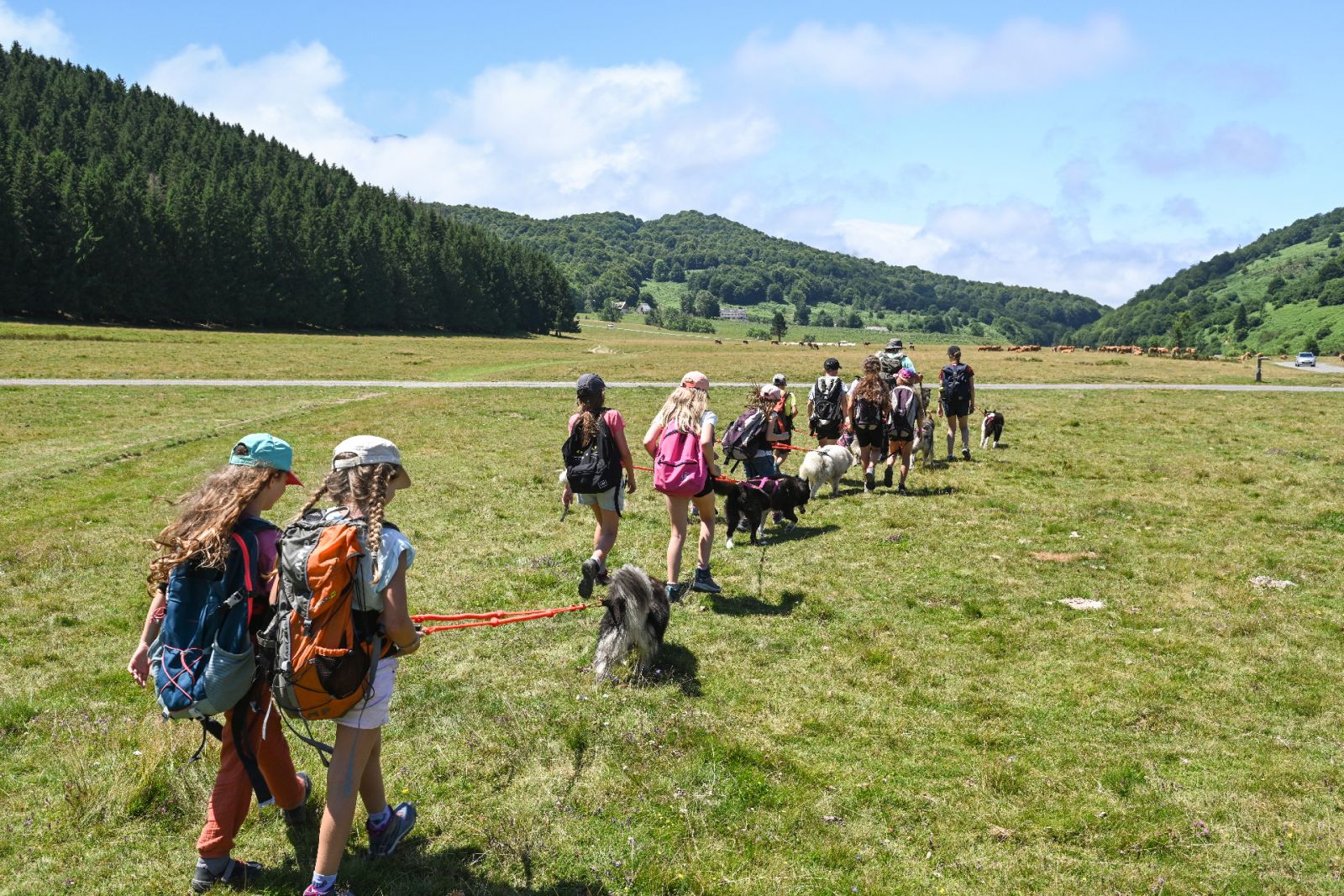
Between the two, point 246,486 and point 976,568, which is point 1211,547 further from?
point 246,486

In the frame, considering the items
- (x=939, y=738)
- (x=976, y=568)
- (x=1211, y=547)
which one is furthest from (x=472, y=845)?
(x=1211, y=547)

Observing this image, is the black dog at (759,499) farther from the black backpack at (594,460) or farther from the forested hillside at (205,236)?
the forested hillside at (205,236)

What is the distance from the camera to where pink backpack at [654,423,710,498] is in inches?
322

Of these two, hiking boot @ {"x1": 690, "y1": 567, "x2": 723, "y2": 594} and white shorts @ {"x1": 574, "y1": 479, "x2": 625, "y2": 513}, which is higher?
white shorts @ {"x1": 574, "y1": 479, "x2": 625, "y2": 513}

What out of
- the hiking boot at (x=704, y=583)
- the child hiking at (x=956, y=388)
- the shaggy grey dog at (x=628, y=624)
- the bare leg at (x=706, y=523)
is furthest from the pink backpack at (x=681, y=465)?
the child hiking at (x=956, y=388)

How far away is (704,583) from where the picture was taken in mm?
8953

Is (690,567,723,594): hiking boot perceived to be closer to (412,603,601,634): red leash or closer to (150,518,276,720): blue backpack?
(412,603,601,634): red leash

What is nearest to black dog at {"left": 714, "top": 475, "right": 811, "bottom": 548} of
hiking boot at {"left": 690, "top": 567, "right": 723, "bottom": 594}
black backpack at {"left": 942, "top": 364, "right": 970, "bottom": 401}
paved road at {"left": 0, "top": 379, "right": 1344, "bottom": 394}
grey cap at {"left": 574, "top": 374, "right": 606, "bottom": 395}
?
hiking boot at {"left": 690, "top": 567, "right": 723, "bottom": 594}

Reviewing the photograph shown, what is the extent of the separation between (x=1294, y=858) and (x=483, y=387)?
102ft

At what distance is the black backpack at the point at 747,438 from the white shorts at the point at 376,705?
8.34m

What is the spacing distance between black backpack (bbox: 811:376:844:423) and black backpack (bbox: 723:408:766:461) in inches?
117

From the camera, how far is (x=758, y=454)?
1221 centimetres

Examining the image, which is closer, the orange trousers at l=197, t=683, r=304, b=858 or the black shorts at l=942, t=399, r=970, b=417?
the orange trousers at l=197, t=683, r=304, b=858

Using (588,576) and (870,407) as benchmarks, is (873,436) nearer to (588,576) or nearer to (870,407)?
(870,407)
